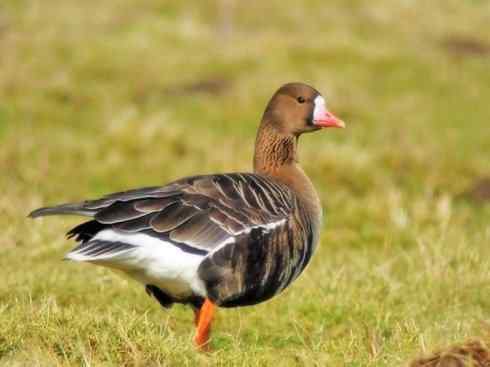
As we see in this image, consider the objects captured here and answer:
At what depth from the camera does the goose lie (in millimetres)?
4547

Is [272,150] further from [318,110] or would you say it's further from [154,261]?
[154,261]

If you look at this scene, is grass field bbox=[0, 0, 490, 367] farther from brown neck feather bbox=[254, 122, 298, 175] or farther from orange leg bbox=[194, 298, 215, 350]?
brown neck feather bbox=[254, 122, 298, 175]

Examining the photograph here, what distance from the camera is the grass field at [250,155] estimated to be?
4.58 meters

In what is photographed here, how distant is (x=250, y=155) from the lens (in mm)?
11211

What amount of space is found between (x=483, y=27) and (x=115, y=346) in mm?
23094

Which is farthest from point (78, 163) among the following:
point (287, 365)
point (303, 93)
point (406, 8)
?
point (406, 8)

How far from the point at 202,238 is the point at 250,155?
658cm

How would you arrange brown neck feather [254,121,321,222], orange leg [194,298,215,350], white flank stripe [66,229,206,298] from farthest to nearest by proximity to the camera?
brown neck feather [254,121,321,222], orange leg [194,298,215,350], white flank stripe [66,229,206,298]

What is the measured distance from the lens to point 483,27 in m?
25.8

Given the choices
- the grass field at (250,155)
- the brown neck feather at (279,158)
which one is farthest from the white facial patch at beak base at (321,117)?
the grass field at (250,155)

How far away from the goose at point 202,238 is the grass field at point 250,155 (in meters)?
Answer: 0.24

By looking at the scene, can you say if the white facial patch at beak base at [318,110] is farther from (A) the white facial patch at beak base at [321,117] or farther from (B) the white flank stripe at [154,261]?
(B) the white flank stripe at [154,261]

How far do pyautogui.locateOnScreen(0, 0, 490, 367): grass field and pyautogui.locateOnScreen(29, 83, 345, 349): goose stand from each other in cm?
24

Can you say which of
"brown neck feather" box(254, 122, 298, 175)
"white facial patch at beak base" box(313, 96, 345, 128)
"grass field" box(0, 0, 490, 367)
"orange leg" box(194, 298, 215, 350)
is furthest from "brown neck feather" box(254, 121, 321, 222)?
"orange leg" box(194, 298, 215, 350)
